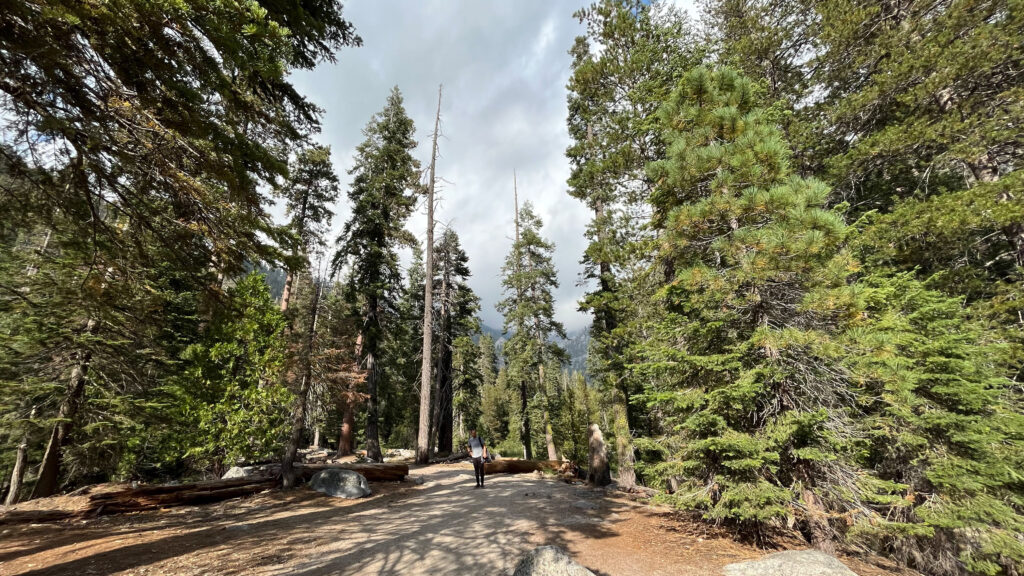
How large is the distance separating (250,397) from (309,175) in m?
Result: 11.1

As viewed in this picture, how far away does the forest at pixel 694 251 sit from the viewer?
406 centimetres

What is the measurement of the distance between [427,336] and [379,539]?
957 cm

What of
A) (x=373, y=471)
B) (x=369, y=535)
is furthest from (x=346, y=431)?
(x=369, y=535)

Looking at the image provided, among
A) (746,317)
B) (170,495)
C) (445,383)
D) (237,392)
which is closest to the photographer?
(746,317)

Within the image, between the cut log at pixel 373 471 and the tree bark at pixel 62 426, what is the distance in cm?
599

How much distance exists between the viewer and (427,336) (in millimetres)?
15195

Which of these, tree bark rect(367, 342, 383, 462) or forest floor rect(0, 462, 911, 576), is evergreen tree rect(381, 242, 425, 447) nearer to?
tree bark rect(367, 342, 383, 462)

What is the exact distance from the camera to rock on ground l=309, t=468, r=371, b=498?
9672mm

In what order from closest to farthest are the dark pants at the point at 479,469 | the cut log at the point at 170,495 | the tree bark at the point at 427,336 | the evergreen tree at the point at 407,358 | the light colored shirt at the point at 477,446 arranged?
the cut log at the point at 170,495
the dark pants at the point at 479,469
the light colored shirt at the point at 477,446
the tree bark at the point at 427,336
the evergreen tree at the point at 407,358

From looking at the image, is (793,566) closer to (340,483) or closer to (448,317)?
(340,483)

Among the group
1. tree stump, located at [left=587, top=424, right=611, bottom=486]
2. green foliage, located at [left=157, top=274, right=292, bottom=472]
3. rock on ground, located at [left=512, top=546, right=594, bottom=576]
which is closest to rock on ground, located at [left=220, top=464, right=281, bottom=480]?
green foliage, located at [left=157, top=274, right=292, bottom=472]

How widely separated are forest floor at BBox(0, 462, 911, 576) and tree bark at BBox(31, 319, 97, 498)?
386 centimetres

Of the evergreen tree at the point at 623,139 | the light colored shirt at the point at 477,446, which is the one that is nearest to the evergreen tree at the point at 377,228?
the light colored shirt at the point at 477,446

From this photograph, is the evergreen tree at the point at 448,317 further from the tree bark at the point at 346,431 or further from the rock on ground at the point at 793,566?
the rock on ground at the point at 793,566
